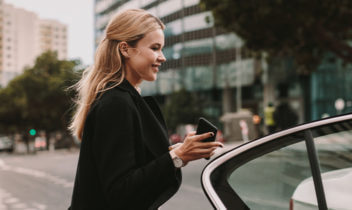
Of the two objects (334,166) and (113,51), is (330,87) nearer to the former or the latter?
(334,166)

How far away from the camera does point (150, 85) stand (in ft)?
164

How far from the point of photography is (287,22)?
11.8m

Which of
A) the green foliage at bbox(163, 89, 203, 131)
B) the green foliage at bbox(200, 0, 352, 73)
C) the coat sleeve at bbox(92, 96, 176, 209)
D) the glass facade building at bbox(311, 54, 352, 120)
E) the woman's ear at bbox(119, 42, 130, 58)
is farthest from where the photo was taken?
the green foliage at bbox(163, 89, 203, 131)

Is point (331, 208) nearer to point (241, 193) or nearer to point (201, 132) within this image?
point (241, 193)

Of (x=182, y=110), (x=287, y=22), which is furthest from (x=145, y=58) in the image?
→ (x=182, y=110)

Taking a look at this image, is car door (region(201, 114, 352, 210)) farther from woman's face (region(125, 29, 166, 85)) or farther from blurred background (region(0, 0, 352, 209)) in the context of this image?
blurred background (region(0, 0, 352, 209))

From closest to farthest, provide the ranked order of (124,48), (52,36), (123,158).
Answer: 1. (123,158)
2. (124,48)
3. (52,36)

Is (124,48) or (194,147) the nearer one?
(194,147)

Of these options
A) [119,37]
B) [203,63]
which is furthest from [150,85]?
[119,37]

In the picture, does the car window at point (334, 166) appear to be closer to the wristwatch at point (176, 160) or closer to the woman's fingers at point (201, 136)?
the woman's fingers at point (201, 136)

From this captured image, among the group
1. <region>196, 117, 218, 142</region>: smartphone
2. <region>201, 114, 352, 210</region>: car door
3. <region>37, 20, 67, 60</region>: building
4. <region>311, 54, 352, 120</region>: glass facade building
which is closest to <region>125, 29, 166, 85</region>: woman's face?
<region>196, 117, 218, 142</region>: smartphone

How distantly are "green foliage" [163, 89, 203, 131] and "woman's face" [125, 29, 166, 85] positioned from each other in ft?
116

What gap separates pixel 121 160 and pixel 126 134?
0.32 feet

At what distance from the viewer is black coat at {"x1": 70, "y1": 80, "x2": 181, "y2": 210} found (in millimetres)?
1340
